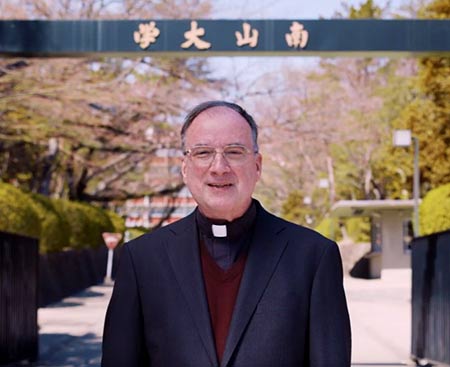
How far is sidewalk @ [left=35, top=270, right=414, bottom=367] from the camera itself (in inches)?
573

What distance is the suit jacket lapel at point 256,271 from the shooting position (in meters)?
3.14

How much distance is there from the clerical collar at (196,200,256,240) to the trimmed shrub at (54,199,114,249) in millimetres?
27164

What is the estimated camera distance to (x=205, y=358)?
3.13m

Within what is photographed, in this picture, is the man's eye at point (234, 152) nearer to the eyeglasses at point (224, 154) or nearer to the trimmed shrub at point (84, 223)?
the eyeglasses at point (224, 154)

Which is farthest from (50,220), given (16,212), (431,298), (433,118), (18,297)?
(433,118)

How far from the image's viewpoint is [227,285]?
3.24 m

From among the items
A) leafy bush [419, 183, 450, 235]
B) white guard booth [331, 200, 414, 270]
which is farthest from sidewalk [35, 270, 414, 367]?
white guard booth [331, 200, 414, 270]

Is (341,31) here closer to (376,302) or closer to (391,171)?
(376,302)

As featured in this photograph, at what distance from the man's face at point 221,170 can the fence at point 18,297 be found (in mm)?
9334

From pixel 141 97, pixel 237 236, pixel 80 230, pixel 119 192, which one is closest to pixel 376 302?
pixel 141 97

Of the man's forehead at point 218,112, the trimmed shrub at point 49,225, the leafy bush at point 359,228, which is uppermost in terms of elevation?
the man's forehead at point 218,112

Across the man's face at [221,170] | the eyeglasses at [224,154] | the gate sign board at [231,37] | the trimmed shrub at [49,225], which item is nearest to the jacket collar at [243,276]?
the man's face at [221,170]

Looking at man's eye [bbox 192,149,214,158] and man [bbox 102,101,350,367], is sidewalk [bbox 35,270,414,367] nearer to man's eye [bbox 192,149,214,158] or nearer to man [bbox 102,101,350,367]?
man [bbox 102,101,350,367]

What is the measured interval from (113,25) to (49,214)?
1565 centimetres
